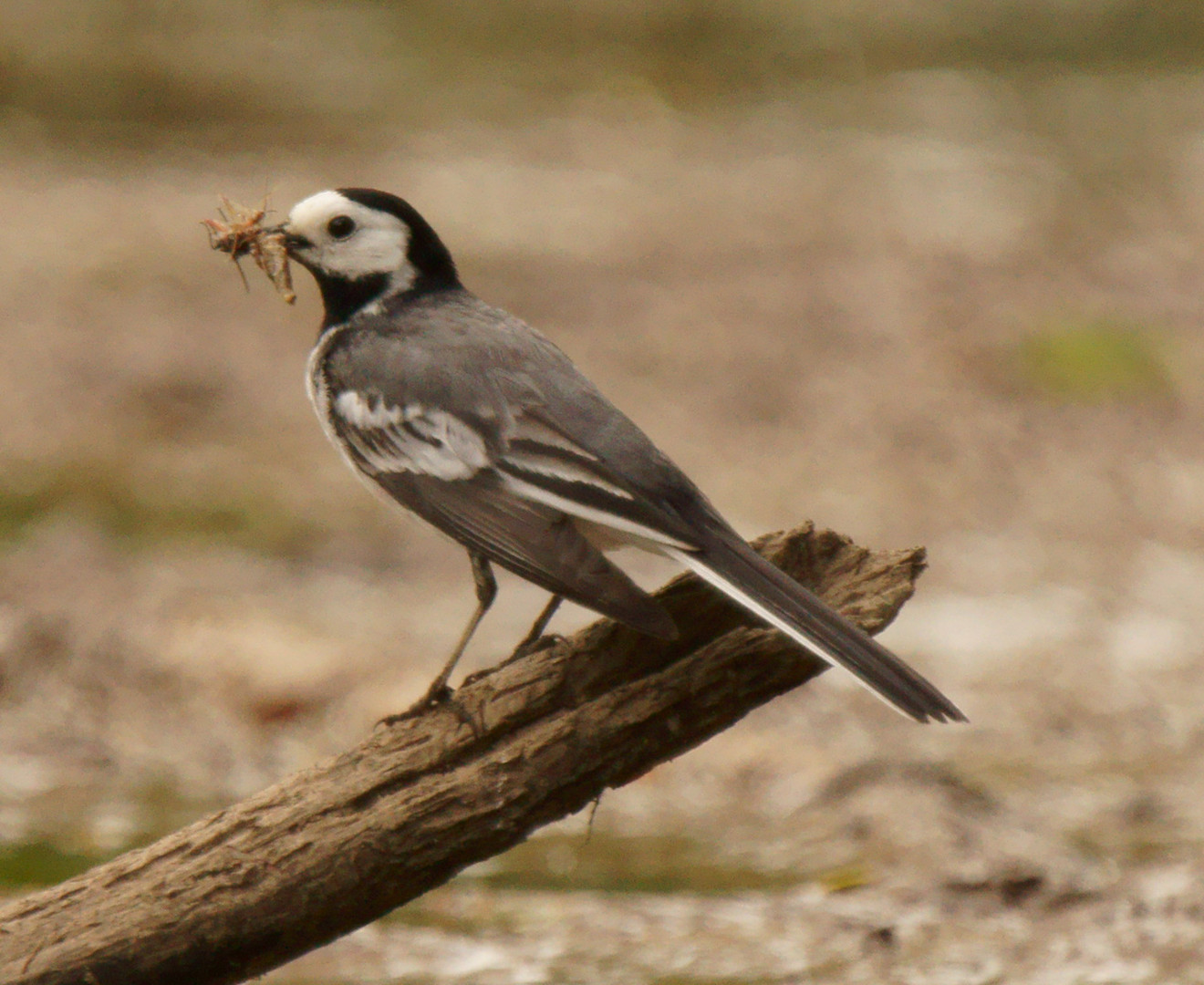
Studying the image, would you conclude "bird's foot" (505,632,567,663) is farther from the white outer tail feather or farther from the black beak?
the black beak

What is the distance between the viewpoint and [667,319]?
11.7m

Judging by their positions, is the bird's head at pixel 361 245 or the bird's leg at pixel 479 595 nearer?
the bird's leg at pixel 479 595

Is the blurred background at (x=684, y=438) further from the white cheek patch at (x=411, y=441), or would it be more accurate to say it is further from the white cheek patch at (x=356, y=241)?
the white cheek patch at (x=356, y=241)

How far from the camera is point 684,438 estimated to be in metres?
10.1

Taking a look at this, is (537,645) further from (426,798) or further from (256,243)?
(256,243)

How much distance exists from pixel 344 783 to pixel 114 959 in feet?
1.90

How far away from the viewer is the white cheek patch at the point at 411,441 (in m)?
4.41

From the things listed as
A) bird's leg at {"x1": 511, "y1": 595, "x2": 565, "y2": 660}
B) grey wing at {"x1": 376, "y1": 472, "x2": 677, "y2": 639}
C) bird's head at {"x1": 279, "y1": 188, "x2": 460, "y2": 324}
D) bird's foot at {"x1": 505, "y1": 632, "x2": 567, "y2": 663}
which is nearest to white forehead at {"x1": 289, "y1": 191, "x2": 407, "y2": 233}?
bird's head at {"x1": 279, "y1": 188, "x2": 460, "y2": 324}

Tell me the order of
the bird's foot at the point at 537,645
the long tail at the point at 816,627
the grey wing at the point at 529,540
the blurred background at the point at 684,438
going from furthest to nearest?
1. the blurred background at the point at 684,438
2. the bird's foot at the point at 537,645
3. the grey wing at the point at 529,540
4. the long tail at the point at 816,627

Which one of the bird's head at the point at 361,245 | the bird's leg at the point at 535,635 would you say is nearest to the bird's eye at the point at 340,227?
the bird's head at the point at 361,245

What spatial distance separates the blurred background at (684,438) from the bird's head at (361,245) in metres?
1.89

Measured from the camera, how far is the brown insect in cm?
514

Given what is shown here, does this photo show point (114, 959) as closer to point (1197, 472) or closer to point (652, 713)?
point (652, 713)

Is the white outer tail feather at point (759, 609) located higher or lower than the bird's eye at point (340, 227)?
lower
